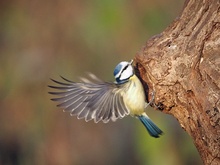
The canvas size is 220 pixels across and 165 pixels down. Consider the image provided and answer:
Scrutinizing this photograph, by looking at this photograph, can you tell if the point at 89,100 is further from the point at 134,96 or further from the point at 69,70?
the point at 69,70

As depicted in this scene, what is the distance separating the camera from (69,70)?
6.79 meters

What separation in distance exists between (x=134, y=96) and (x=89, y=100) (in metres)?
0.24

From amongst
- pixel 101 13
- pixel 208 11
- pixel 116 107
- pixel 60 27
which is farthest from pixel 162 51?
pixel 60 27

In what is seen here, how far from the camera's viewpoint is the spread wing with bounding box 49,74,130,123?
145 inches

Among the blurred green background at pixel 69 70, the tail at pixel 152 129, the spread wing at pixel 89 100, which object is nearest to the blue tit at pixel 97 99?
the spread wing at pixel 89 100

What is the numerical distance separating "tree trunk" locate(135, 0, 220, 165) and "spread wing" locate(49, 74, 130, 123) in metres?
0.33

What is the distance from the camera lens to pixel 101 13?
643 cm

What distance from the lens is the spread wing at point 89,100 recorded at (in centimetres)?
369

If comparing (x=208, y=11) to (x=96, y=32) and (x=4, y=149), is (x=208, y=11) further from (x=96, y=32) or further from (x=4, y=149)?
(x=4, y=149)

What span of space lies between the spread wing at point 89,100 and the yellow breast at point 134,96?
0.20 feet

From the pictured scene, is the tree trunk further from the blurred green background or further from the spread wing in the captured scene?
the blurred green background

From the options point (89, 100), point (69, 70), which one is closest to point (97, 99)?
point (89, 100)

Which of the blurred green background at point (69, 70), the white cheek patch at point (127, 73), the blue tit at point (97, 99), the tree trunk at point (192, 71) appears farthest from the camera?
the blurred green background at point (69, 70)

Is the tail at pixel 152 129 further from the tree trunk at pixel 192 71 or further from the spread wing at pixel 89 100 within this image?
the tree trunk at pixel 192 71
